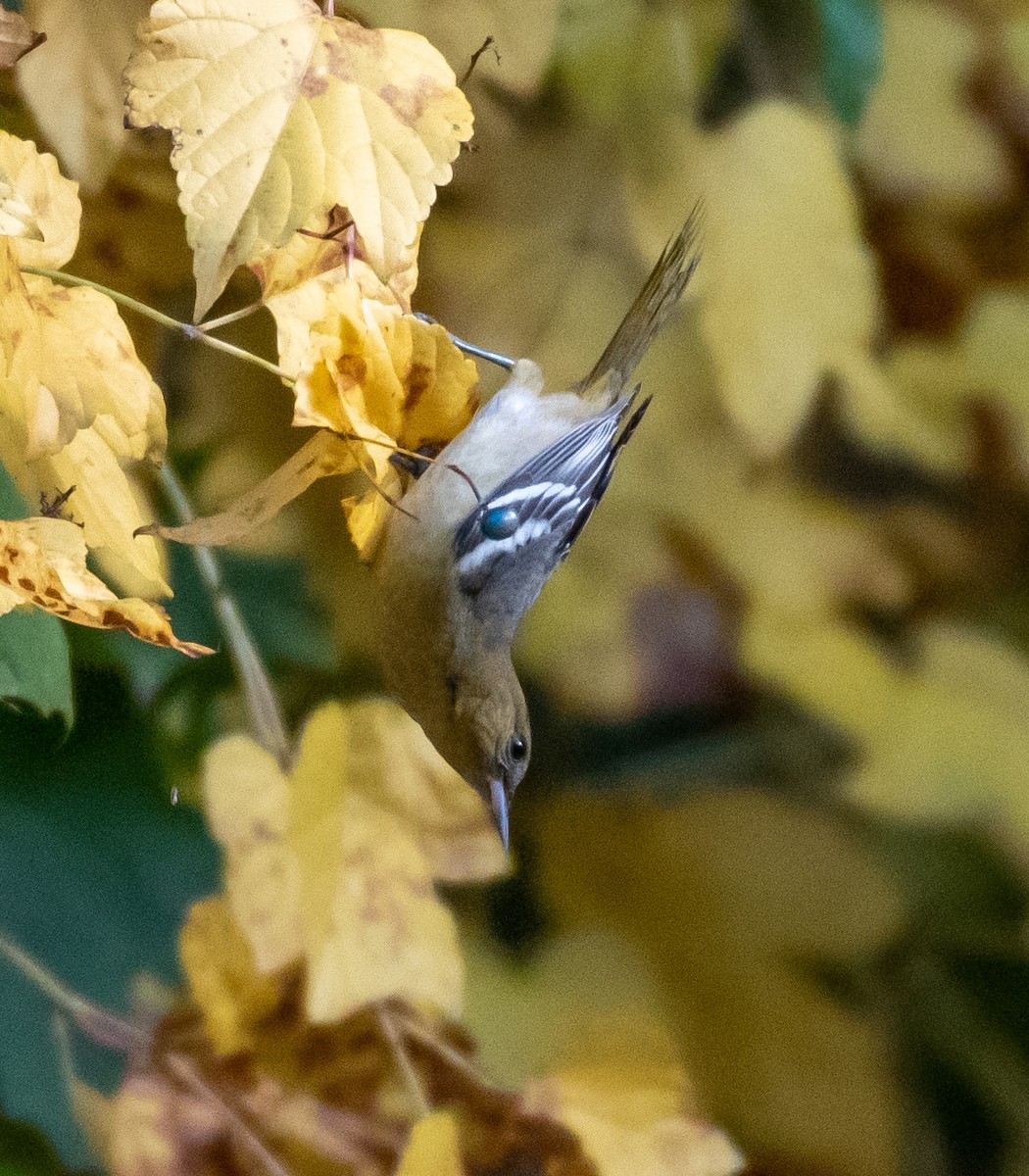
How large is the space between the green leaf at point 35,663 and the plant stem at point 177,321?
208mm

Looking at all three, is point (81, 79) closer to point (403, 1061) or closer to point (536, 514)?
point (536, 514)

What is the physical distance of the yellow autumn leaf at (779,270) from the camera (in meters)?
0.58

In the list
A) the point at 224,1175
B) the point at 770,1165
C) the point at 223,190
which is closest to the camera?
the point at 223,190

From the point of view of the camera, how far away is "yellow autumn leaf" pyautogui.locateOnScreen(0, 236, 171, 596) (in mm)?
606

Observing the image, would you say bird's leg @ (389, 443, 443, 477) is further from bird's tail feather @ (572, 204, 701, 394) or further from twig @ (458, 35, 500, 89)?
twig @ (458, 35, 500, 89)

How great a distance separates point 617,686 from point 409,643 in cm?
13

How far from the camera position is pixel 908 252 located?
1.91 feet

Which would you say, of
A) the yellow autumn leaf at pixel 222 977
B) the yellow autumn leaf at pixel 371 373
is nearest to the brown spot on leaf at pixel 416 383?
the yellow autumn leaf at pixel 371 373

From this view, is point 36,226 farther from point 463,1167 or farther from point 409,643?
point 463,1167

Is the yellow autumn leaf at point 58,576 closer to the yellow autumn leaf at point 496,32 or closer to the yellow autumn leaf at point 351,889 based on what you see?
the yellow autumn leaf at point 351,889

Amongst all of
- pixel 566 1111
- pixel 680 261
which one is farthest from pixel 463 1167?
pixel 680 261

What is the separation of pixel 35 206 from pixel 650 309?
1.18 feet

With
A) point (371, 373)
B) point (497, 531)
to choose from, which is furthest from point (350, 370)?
point (497, 531)

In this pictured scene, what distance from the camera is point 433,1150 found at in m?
0.70
